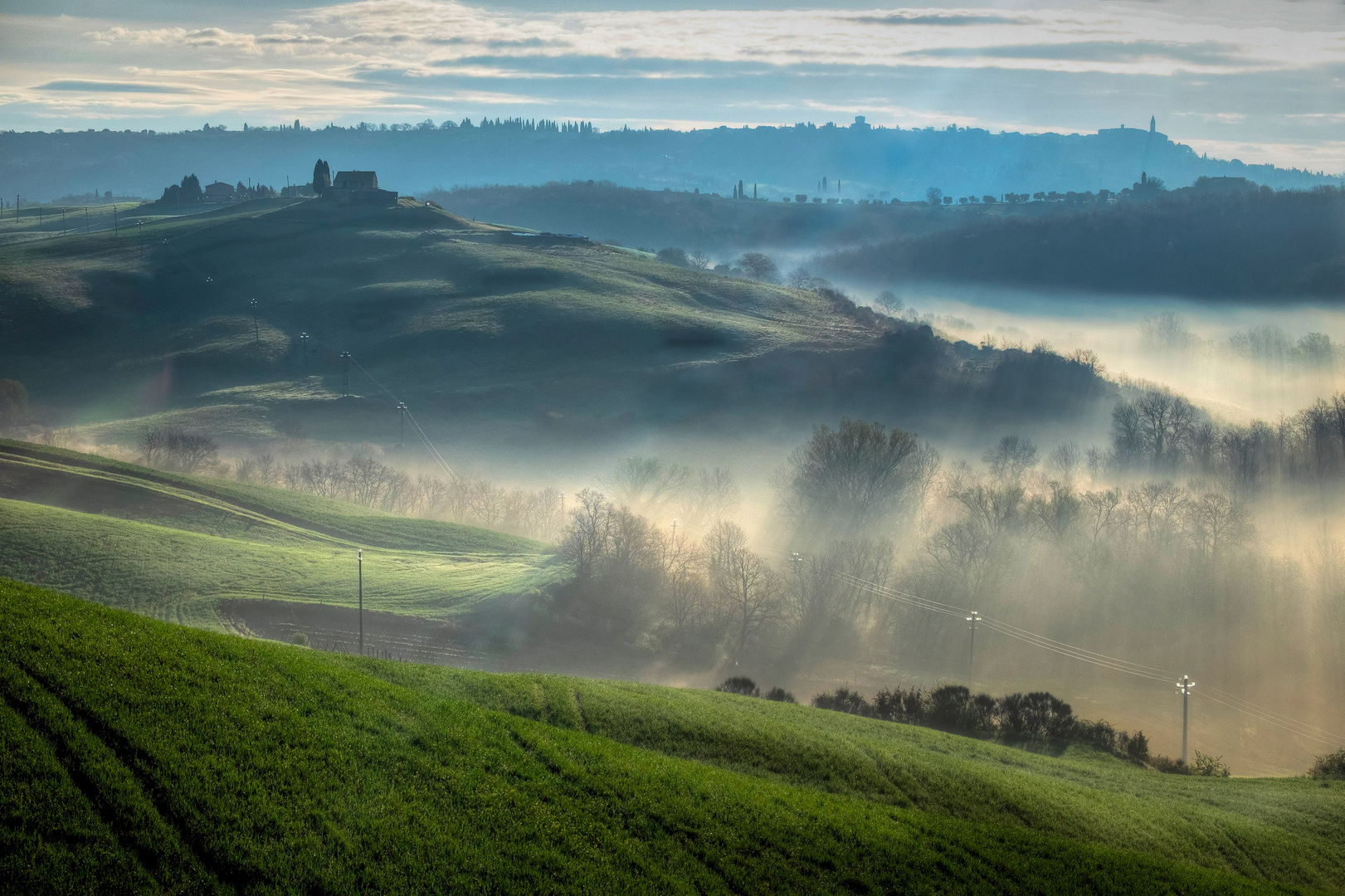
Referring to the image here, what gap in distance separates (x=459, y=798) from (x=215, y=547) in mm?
45210

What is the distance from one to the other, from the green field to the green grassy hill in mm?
29447

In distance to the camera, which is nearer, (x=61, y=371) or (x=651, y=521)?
(x=651, y=521)

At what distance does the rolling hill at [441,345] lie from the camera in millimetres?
104562

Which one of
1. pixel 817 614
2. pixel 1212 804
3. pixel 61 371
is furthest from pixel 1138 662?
pixel 61 371

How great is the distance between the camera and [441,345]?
117 metres

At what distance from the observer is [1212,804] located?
30.6 m

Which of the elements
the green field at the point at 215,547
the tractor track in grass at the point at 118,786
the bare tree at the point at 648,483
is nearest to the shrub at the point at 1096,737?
the green field at the point at 215,547

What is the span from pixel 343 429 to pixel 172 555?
48.4m

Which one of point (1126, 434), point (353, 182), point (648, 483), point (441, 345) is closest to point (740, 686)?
point (648, 483)

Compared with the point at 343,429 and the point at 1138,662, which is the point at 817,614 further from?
the point at 343,429

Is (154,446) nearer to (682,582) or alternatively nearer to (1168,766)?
(682,582)

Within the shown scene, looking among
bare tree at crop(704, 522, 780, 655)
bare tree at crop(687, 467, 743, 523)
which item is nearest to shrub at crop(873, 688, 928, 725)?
bare tree at crop(704, 522, 780, 655)

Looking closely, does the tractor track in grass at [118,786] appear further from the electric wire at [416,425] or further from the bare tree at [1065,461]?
the bare tree at [1065,461]

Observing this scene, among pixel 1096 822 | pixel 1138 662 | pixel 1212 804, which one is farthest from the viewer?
pixel 1138 662
